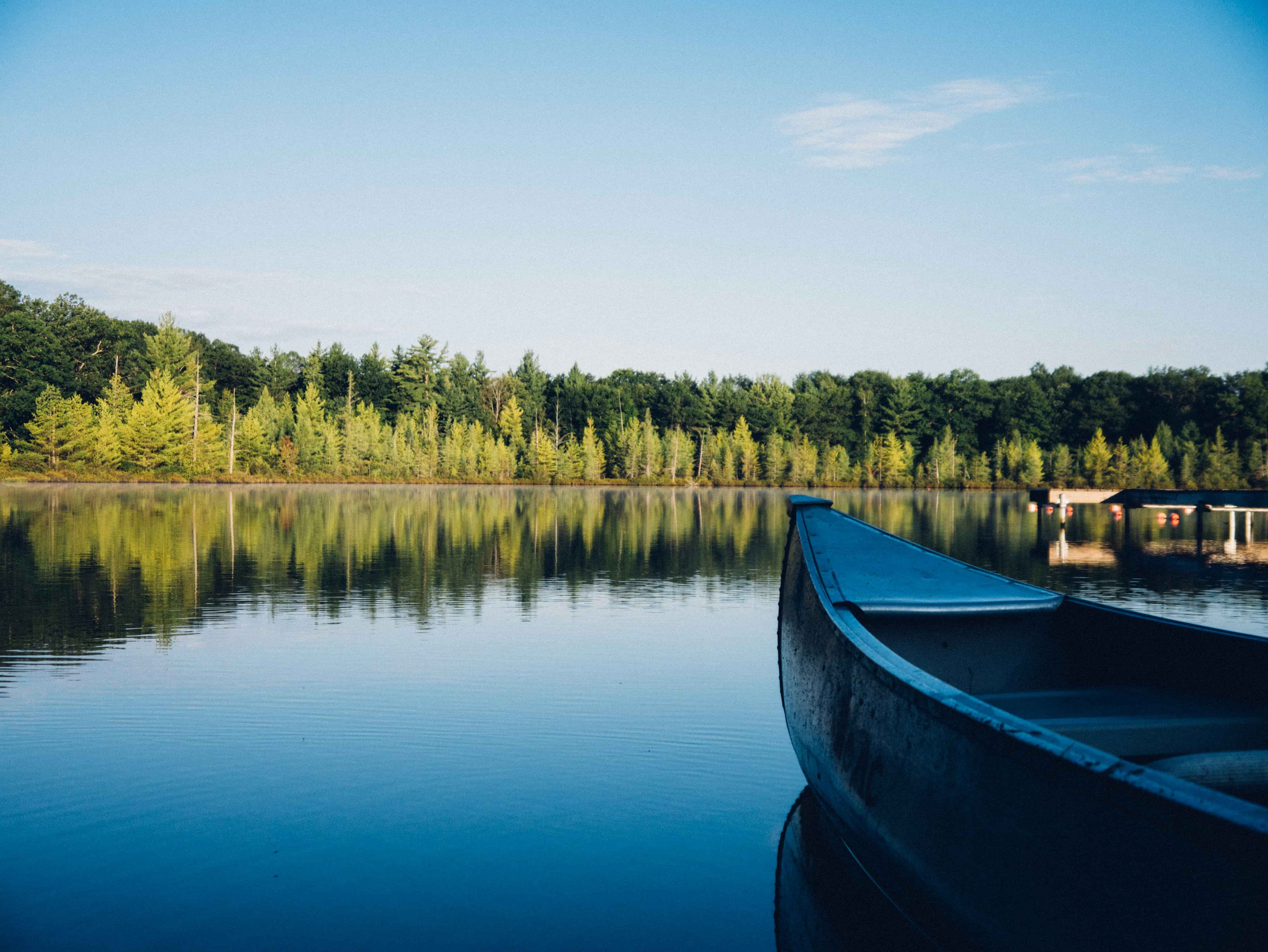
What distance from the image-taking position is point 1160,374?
9031 centimetres

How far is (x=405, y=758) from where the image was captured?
6.54m

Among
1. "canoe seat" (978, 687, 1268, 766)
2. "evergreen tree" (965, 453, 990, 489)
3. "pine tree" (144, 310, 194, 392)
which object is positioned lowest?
"evergreen tree" (965, 453, 990, 489)

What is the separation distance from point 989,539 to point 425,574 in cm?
1668

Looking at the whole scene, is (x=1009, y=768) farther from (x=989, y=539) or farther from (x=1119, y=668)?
(x=989, y=539)

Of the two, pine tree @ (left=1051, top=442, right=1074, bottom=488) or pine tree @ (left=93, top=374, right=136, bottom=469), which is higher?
pine tree @ (left=93, top=374, right=136, bottom=469)

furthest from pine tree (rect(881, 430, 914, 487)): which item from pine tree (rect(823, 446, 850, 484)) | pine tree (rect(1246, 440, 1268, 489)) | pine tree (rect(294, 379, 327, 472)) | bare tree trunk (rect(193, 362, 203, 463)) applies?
bare tree trunk (rect(193, 362, 203, 463))

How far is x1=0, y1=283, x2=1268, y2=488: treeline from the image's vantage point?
66750 millimetres

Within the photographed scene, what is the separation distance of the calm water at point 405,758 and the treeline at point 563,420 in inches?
2220

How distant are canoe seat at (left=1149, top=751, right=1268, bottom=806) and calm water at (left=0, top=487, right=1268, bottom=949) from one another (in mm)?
1448

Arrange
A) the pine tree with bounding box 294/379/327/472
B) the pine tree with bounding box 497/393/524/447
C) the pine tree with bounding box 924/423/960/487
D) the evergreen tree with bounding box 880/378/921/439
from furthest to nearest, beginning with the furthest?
the evergreen tree with bounding box 880/378/921/439 < the pine tree with bounding box 497/393/524/447 < the pine tree with bounding box 924/423/960/487 < the pine tree with bounding box 294/379/327/472

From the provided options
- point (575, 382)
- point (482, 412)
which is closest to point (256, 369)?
point (482, 412)

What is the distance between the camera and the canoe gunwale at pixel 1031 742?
7.55ft

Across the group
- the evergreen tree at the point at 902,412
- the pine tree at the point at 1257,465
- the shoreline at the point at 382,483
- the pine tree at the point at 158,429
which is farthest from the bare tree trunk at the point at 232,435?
the pine tree at the point at 1257,465

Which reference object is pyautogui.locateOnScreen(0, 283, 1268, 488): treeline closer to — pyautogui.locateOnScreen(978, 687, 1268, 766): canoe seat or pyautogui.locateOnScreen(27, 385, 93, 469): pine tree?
pyautogui.locateOnScreen(27, 385, 93, 469): pine tree
